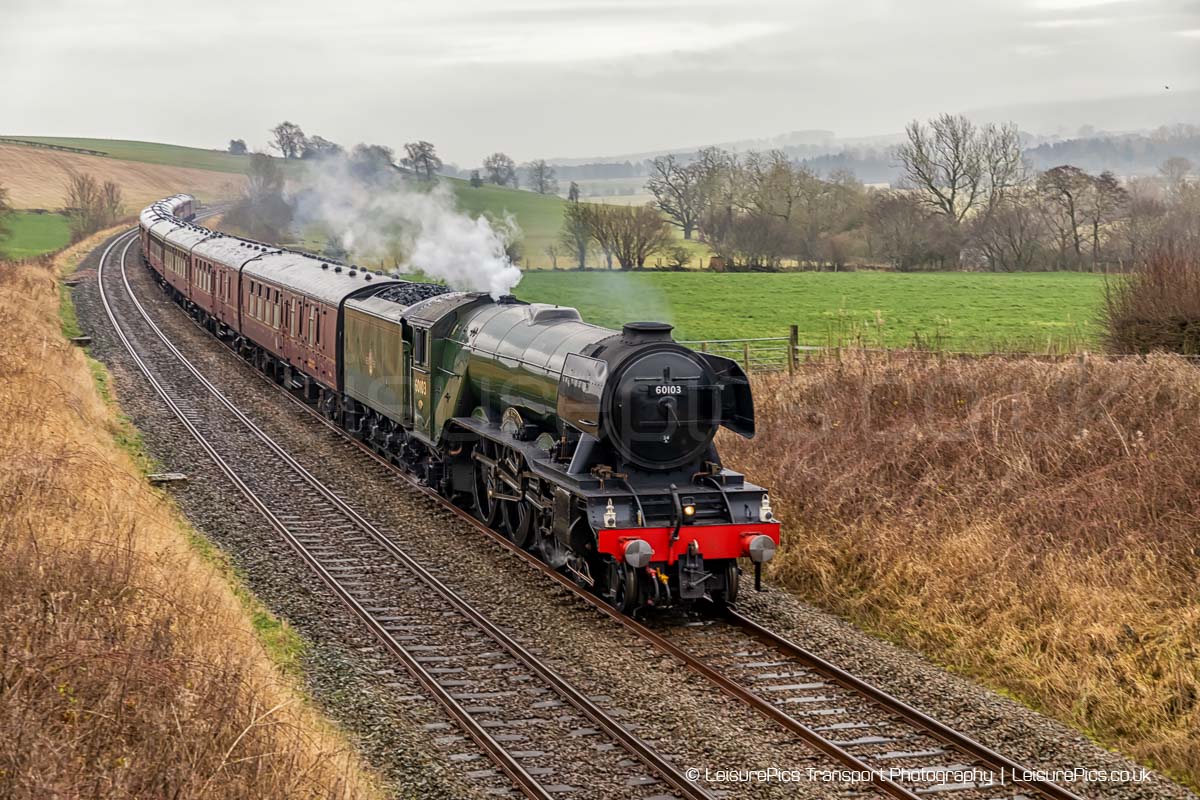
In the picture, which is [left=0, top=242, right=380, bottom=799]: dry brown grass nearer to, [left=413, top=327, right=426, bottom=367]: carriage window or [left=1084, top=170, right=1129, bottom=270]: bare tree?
[left=413, top=327, right=426, bottom=367]: carriage window

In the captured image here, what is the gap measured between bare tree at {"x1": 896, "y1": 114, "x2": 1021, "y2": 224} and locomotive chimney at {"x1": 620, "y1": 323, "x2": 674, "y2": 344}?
47.8 m

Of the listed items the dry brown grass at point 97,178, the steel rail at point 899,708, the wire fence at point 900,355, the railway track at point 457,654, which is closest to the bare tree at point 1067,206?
the wire fence at point 900,355

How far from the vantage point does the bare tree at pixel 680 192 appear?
5556 cm

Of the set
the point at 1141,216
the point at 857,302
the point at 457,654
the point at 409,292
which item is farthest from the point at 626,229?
the point at 457,654

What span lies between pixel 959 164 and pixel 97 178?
84.2m

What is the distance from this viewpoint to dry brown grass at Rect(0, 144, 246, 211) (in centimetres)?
9744

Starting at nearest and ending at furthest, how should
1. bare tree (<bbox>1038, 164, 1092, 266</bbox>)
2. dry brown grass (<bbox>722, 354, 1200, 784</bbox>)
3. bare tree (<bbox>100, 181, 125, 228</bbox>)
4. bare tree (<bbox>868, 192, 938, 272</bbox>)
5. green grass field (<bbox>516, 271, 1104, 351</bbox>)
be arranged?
dry brown grass (<bbox>722, 354, 1200, 784</bbox>) < green grass field (<bbox>516, 271, 1104, 351</bbox>) < bare tree (<bbox>1038, 164, 1092, 266</bbox>) < bare tree (<bbox>868, 192, 938, 272</bbox>) < bare tree (<bbox>100, 181, 125, 228</bbox>)

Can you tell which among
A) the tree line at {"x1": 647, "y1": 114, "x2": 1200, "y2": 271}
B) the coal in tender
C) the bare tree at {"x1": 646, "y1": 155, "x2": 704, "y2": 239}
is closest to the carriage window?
the coal in tender

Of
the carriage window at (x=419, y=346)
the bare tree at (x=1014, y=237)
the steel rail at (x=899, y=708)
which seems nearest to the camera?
the steel rail at (x=899, y=708)

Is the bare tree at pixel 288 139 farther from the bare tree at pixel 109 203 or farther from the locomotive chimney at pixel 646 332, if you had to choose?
the locomotive chimney at pixel 646 332

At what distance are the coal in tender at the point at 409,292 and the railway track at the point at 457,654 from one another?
3.38m

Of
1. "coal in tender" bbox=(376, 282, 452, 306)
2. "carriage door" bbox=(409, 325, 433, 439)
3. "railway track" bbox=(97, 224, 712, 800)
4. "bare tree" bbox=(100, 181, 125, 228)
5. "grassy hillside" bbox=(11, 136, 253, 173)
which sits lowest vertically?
"railway track" bbox=(97, 224, 712, 800)

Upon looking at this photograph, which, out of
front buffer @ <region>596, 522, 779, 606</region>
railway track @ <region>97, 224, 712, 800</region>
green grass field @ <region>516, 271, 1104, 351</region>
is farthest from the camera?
green grass field @ <region>516, 271, 1104, 351</region>

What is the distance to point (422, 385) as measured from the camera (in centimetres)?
1708
